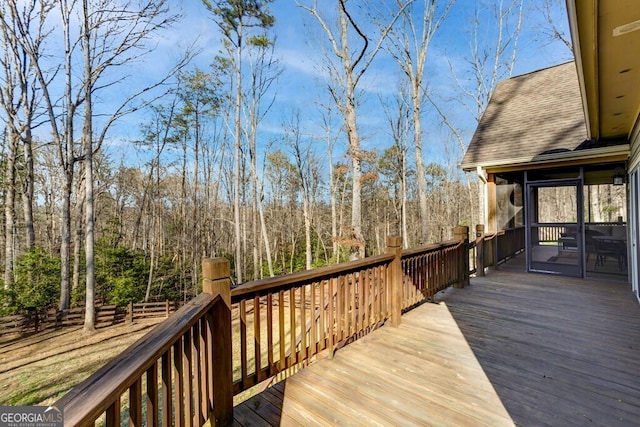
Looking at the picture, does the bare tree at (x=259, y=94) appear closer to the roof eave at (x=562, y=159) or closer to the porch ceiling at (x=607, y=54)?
the roof eave at (x=562, y=159)

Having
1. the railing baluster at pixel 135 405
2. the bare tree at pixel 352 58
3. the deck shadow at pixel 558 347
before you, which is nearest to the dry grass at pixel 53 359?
the railing baluster at pixel 135 405

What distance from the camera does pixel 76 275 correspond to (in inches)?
461

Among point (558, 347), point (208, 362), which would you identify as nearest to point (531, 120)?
point (558, 347)

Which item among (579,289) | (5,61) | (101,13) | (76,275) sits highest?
(101,13)

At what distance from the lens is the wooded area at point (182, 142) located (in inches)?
363

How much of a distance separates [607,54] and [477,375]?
2.94m

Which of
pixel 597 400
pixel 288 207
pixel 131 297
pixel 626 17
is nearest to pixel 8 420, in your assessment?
pixel 597 400

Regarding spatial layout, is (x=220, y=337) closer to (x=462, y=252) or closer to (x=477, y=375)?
(x=477, y=375)

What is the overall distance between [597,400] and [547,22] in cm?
1353

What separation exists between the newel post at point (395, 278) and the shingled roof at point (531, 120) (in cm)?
470

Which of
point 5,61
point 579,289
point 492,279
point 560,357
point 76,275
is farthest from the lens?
point 76,275

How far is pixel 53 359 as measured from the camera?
7.68 meters

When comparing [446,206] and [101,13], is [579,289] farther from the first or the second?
[446,206]

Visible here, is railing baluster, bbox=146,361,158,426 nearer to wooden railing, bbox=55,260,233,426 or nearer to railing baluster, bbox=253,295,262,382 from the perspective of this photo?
wooden railing, bbox=55,260,233,426
